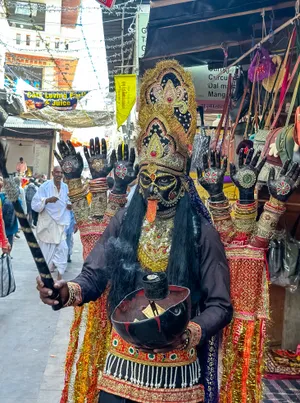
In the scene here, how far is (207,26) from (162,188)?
8.34 ft

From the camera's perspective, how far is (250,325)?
2758 millimetres

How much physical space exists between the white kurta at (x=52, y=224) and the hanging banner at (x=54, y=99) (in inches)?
324

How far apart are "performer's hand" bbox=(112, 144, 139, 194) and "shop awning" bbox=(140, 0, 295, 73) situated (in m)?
1.59

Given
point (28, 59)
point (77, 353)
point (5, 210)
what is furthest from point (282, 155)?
point (28, 59)

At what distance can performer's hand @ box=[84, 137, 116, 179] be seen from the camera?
3.09 metres

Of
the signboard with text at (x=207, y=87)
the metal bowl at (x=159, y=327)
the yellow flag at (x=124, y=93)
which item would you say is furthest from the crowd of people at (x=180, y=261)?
the yellow flag at (x=124, y=93)

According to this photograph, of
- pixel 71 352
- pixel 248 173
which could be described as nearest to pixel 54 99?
pixel 71 352

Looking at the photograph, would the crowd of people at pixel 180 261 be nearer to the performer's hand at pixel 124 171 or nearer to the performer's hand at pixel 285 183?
the performer's hand at pixel 285 183

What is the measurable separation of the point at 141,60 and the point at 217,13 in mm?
1373

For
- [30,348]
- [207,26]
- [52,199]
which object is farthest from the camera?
[52,199]

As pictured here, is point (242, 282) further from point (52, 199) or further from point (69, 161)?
point (52, 199)

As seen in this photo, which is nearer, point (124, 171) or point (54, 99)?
point (124, 171)

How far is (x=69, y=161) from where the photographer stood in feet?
9.92

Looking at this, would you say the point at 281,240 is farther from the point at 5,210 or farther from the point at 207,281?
the point at 5,210
